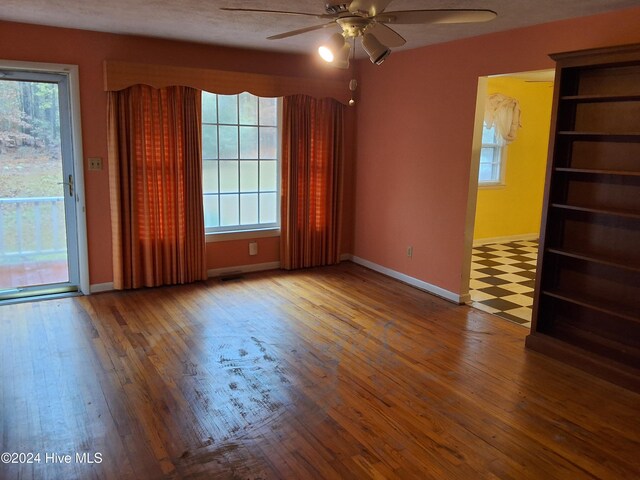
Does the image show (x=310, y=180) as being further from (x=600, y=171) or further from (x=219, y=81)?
(x=600, y=171)

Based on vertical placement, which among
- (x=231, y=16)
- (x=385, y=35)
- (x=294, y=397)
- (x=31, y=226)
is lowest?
(x=294, y=397)

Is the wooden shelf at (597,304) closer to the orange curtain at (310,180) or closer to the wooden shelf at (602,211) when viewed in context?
the wooden shelf at (602,211)

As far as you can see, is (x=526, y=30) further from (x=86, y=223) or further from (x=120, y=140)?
(x=86, y=223)

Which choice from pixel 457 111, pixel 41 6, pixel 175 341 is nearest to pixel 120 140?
pixel 41 6

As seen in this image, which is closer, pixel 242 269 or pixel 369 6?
pixel 369 6

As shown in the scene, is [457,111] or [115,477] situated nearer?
[115,477]

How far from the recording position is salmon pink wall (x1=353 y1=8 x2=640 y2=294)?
13.0 ft

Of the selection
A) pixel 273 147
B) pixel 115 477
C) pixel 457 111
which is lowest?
pixel 115 477

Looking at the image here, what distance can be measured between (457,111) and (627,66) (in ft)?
5.14

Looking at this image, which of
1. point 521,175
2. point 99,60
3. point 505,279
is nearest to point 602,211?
point 505,279

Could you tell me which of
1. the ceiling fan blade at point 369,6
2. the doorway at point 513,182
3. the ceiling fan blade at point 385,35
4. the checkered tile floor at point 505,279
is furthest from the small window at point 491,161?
the ceiling fan blade at point 369,6

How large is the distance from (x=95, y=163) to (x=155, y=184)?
55 cm

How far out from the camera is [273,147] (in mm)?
5582

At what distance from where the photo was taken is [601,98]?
10.5 feet
